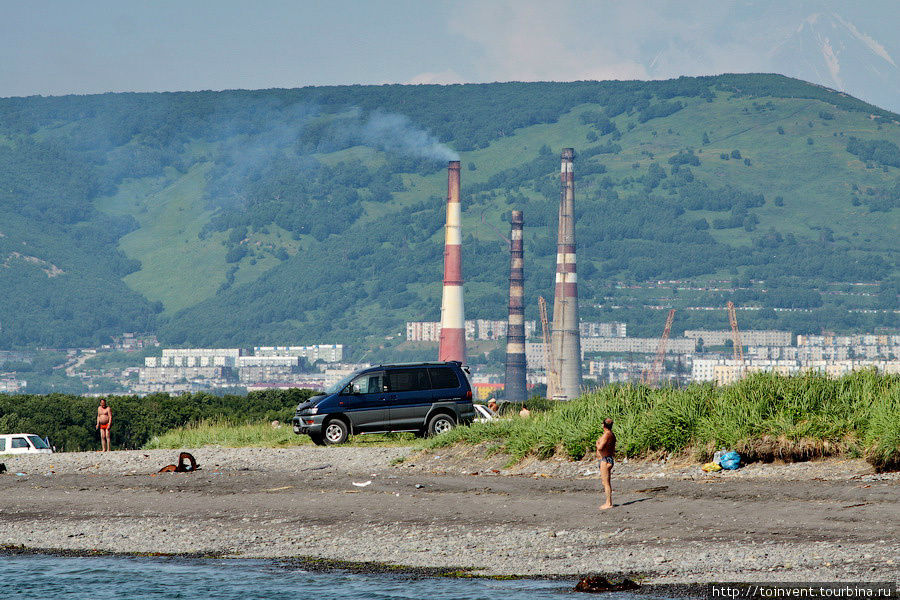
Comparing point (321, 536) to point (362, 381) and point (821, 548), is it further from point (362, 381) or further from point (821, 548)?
point (362, 381)

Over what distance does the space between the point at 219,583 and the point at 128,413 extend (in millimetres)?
43062

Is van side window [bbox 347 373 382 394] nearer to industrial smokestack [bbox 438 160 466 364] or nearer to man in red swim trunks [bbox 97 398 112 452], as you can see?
man in red swim trunks [bbox 97 398 112 452]

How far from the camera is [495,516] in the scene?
21.8 meters

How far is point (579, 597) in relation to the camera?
16.7m

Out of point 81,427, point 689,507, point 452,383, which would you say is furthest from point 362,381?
point 81,427

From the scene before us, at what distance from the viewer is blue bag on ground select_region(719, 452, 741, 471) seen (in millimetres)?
23953

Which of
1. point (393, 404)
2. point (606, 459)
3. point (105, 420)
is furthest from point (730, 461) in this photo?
point (105, 420)

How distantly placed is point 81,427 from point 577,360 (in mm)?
124294

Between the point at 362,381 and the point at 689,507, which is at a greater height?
the point at 362,381

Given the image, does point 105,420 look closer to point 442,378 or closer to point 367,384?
point 367,384

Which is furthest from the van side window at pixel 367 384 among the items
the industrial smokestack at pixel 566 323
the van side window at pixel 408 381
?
the industrial smokestack at pixel 566 323

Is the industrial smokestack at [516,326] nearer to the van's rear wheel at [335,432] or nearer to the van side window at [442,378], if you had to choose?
the van side window at [442,378]

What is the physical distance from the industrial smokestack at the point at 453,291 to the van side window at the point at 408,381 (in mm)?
138612

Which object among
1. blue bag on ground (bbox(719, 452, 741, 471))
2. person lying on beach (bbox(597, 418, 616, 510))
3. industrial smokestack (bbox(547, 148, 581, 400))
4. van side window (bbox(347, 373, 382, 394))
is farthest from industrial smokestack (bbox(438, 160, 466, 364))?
person lying on beach (bbox(597, 418, 616, 510))
